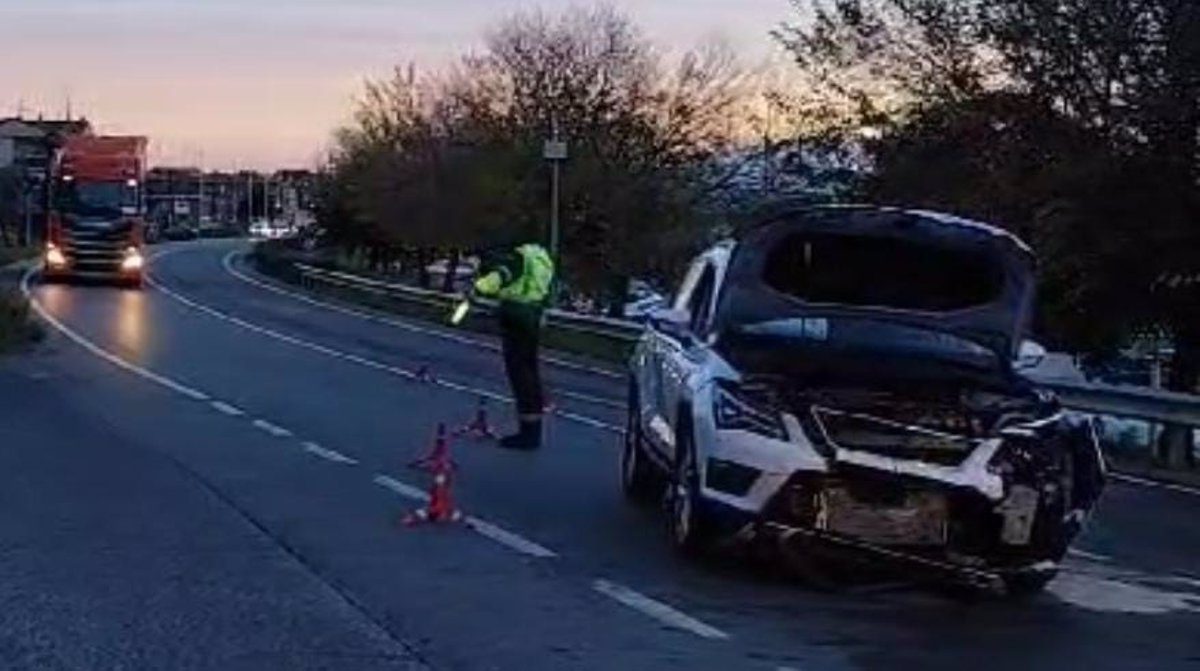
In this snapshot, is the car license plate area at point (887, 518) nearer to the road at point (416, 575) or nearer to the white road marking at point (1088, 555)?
the road at point (416, 575)

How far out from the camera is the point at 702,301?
13.5 meters

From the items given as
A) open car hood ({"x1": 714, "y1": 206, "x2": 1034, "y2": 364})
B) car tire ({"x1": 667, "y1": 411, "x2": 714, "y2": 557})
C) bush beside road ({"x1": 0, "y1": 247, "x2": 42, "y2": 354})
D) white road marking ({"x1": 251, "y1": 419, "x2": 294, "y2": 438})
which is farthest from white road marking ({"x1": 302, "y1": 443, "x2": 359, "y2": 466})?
bush beside road ({"x1": 0, "y1": 247, "x2": 42, "y2": 354})

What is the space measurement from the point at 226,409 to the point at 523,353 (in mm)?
4565

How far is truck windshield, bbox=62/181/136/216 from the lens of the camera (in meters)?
56.6

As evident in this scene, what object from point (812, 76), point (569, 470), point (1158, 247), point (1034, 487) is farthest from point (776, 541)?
point (812, 76)

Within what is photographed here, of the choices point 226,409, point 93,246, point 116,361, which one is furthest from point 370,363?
point 93,246

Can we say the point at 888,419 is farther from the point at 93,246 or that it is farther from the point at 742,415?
the point at 93,246

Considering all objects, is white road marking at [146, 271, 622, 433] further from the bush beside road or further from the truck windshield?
the truck windshield

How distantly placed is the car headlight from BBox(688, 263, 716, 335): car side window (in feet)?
4.14

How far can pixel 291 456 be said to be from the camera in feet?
57.5

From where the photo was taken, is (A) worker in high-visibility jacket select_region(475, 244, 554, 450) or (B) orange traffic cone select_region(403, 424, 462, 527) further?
(A) worker in high-visibility jacket select_region(475, 244, 554, 450)

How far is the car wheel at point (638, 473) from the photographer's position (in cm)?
1512

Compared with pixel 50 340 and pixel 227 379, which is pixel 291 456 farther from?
pixel 50 340

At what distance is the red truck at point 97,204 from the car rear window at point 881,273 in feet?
146
